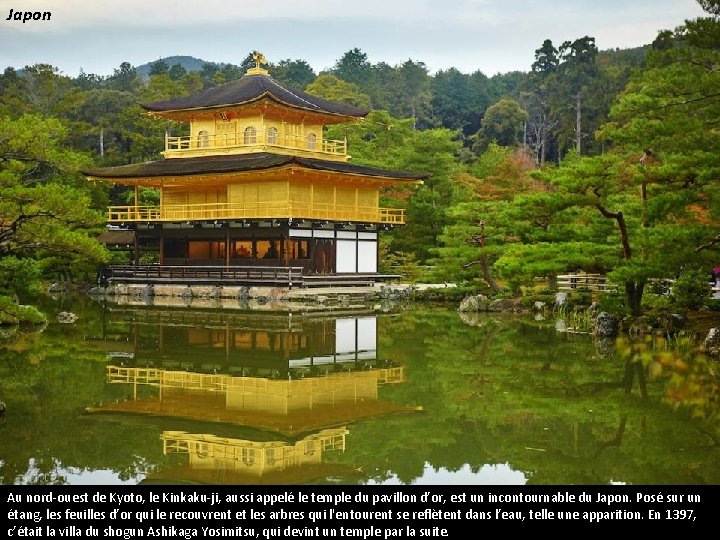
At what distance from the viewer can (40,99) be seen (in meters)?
63.6

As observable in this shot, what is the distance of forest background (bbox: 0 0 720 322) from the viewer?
14516mm

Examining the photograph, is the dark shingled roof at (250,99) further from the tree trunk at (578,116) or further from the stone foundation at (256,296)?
the tree trunk at (578,116)

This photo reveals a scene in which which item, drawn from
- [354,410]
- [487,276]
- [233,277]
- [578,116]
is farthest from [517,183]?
[578,116]

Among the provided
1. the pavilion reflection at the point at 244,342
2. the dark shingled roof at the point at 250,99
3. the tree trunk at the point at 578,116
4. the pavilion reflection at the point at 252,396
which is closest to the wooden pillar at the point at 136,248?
the dark shingled roof at the point at 250,99

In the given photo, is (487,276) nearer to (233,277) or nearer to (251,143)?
(233,277)

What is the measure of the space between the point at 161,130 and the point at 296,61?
4379 cm

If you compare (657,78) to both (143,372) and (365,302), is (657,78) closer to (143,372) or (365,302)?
(143,372)

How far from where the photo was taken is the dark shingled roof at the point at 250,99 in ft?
123

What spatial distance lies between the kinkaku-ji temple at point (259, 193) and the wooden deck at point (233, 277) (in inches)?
3.4

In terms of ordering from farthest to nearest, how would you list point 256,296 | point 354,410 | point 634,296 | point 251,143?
1. point 251,143
2. point 256,296
3. point 634,296
4. point 354,410

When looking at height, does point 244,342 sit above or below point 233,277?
below

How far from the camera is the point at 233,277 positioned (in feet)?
112

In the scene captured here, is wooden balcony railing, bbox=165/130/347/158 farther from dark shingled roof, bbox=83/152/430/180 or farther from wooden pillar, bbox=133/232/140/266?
wooden pillar, bbox=133/232/140/266

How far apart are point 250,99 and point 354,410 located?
27.2m
